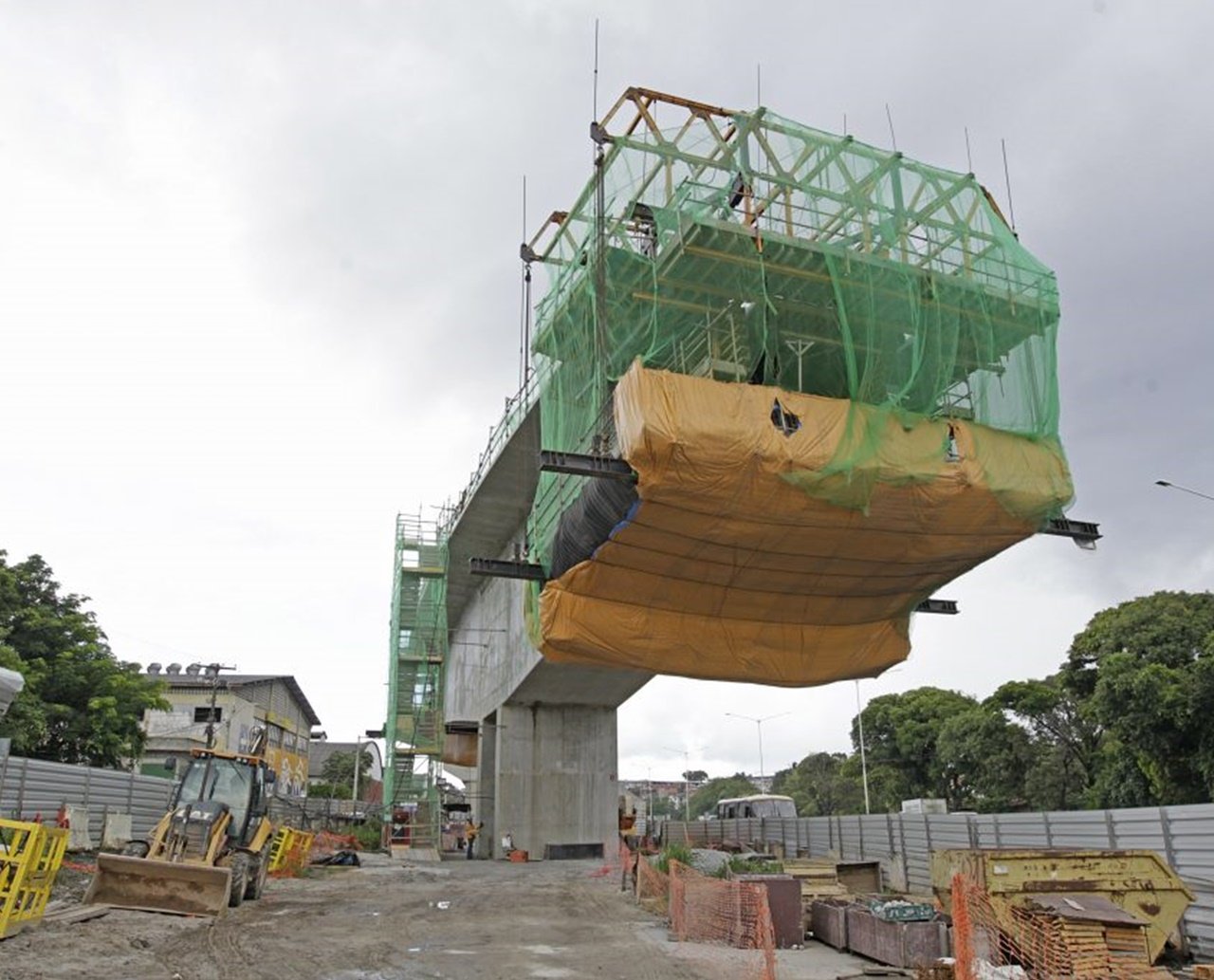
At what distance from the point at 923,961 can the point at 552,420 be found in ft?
39.2

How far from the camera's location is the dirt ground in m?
10.5

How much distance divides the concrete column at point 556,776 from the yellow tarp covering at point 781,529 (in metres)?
13.7

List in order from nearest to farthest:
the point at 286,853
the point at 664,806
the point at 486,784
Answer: the point at 286,853 → the point at 486,784 → the point at 664,806

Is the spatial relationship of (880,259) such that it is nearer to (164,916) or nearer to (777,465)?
(777,465)

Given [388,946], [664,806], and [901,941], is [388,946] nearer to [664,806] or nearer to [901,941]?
[901,941]

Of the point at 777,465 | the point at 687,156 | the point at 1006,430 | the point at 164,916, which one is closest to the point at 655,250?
the point at 687,156

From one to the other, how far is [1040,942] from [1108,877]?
2.29m

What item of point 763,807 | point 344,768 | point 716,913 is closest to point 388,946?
point 716,913

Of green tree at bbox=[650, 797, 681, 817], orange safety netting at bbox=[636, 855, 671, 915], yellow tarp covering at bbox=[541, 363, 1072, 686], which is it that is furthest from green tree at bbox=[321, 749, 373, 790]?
yellow tarp covering at bbox=[541, 363, 1072, 686]

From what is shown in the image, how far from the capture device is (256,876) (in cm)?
1762

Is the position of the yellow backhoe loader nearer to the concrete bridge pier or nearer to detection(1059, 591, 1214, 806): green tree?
the concrete bridge pier

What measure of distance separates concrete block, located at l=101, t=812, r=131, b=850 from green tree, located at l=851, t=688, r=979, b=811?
4192cm

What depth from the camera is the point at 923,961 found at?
36.1 feet

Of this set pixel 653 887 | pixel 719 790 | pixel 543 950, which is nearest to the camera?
pixel 543 950
